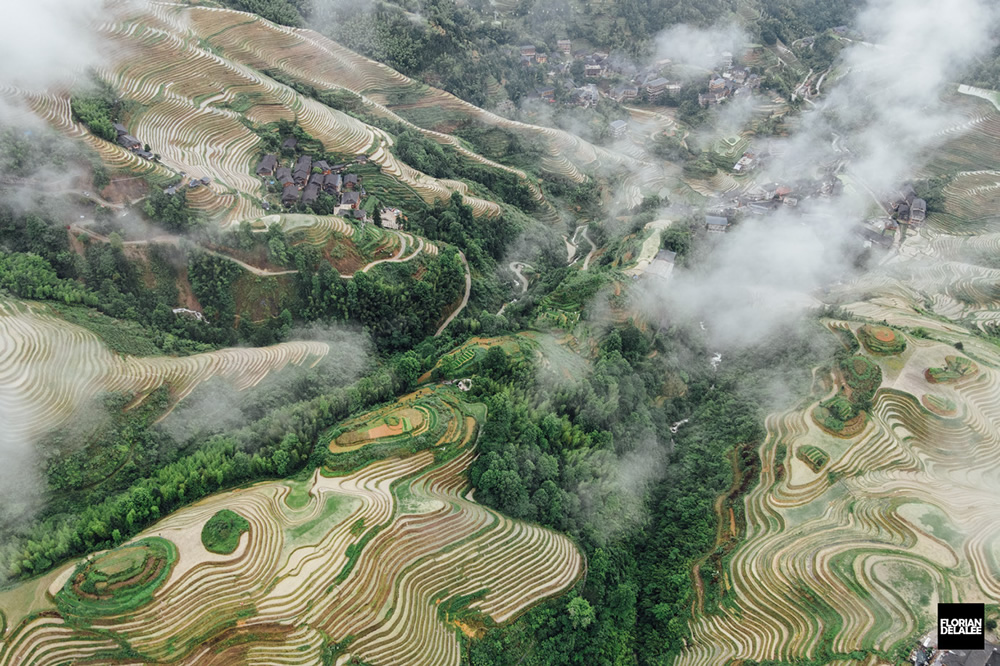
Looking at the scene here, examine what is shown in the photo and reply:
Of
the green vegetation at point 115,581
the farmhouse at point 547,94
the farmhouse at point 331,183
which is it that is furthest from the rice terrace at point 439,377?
the farmhouse at point 547,94

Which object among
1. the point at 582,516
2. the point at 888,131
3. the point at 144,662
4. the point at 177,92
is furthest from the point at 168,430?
the point at 888,131

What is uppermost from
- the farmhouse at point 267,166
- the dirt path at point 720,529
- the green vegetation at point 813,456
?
the farmhouse at point 267,166

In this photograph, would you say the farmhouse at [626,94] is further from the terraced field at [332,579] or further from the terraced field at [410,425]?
the terraced field at [332,579]

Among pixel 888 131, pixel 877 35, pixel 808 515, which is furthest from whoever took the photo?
pixel 877 35

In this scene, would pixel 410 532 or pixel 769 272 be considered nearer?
pixel 410 532

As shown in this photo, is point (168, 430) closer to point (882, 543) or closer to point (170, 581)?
point (170, 581)

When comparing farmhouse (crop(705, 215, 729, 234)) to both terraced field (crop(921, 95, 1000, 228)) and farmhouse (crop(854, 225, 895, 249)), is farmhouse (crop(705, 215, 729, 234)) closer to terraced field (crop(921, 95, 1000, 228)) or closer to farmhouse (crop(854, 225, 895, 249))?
farmhouse (crop(854, 225, 895, 249))
